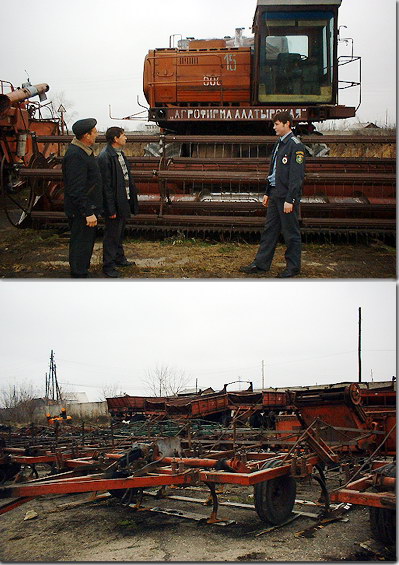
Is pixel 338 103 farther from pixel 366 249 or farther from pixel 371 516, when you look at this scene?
pixel 371 516

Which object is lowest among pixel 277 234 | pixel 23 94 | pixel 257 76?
pixel 277 234

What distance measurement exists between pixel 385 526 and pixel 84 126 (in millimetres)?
2571

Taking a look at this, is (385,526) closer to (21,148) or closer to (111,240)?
(111,240)

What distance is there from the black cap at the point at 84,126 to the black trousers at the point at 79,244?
1.59 feet

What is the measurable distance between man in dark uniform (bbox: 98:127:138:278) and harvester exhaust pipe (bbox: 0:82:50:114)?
0.84 m

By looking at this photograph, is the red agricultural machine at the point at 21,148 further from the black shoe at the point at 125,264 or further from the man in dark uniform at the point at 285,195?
the man in dark uniform at the point at 285,195

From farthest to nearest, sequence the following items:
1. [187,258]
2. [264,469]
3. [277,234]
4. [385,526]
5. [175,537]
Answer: [187,258] → [277,234] → [264,469] → [175,537] → [385,526]

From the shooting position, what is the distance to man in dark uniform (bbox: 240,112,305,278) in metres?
3.41

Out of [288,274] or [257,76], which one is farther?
[257,76]

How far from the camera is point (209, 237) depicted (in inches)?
181

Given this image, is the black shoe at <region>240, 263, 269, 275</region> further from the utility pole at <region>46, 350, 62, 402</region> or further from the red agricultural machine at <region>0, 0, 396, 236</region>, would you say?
the utility pole at <region>46, 350, 62, 402</region>

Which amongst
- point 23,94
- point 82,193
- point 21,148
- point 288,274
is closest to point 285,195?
point 288,274

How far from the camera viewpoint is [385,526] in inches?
105

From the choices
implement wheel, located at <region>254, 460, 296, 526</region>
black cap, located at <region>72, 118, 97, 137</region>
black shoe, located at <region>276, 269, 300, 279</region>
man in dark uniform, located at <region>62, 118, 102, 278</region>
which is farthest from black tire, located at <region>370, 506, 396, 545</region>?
black cap, located at <region>72, 118, 97, 137</region>
